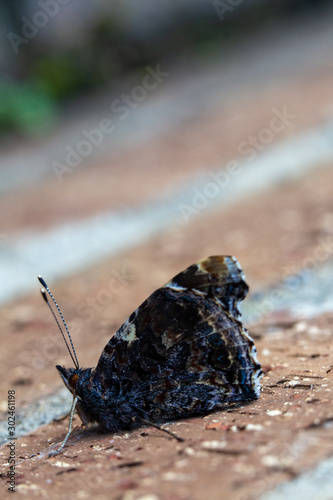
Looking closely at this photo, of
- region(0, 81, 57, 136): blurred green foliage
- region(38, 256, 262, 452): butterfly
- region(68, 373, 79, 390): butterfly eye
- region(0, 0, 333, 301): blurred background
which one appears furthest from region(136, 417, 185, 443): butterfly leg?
region(0, 81, 57, 136): blurred green foliage

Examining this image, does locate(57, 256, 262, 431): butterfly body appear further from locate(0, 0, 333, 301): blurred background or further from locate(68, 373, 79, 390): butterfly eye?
locate(0, 0, 333, 301): blurred background

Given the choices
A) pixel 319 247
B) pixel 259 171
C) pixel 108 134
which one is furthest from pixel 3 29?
pixel 319 247

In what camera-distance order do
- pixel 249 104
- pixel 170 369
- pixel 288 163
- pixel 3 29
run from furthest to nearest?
pixel 3 29 → pixel 249 104 → pixel 288 163 → pixel 170 369

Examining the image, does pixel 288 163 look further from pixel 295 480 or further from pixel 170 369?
pixel 295 480

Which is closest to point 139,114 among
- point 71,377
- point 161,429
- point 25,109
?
point 25,109

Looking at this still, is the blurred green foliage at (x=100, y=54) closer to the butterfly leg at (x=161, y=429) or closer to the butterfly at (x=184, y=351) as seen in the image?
the butterfly at (x=184, y=351)

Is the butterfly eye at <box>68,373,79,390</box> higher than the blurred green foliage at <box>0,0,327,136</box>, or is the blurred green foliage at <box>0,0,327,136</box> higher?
the blurred green foliage at <box>0,0,327,136</box>

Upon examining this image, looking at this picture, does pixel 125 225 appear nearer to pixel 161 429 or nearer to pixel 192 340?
pixel 192 340

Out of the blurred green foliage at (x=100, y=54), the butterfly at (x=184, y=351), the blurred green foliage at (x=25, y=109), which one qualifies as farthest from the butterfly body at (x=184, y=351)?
the blurred green foliage at (x=100, y=54)

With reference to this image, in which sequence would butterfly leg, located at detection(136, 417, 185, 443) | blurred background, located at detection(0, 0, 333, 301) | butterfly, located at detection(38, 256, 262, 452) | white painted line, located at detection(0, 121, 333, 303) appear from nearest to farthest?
1. butterfly leg, located at detection(136, 417, 185, 443)
2. butterfly, located at detection(38, 256, 262, 452)
3. white painted line, located at detection(0, 121, 333, 303)
4. blurred background, located at detection(0, 0, 333, 301)
